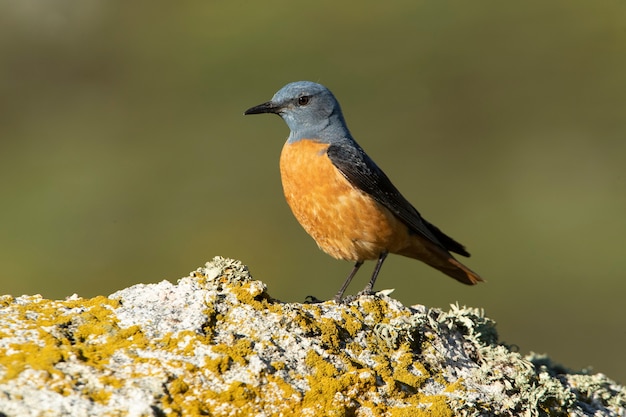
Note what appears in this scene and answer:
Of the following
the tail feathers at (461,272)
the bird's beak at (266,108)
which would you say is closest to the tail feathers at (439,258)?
the tail feathers at (461,272)

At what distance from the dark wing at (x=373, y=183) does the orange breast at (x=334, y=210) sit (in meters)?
0.06

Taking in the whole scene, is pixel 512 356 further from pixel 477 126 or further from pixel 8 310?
pixel 477 126

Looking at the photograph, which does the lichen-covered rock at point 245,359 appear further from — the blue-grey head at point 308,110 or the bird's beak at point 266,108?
the bird's beak at point 266,108

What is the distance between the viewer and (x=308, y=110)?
792 centimetres

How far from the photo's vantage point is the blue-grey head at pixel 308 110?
25.8ft

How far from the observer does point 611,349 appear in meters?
12.2

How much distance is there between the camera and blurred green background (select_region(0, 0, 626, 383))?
13.8 metres

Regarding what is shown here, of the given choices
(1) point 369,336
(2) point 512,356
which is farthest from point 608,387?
(1) point 369,336

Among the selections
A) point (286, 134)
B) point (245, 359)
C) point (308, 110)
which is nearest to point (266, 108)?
point (308, 110)

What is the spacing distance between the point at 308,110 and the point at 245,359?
4035mm

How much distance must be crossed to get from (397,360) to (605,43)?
675 inches

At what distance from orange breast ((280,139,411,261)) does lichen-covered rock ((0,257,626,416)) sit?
5.56 feet

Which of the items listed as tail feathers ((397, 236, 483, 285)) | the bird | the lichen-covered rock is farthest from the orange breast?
the lichen-covered rock

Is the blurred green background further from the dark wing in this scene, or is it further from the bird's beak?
the dark wing
